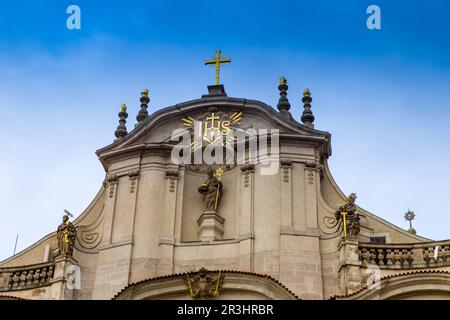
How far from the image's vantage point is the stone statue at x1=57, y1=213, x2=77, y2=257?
20.8 metres

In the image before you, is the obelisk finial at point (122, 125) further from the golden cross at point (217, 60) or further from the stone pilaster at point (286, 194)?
the stone pilaster at point (286, 194)

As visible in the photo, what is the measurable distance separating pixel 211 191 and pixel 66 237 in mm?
3937

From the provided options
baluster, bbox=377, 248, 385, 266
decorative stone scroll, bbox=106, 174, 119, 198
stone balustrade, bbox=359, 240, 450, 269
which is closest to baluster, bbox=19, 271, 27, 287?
decorative stone scroll, bbox=106, 174, 119, 198

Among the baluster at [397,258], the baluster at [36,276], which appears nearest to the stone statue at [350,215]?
the baluster at [397,258]

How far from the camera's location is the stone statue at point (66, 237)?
20.8 m

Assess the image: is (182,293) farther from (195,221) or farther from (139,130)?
(139,130)

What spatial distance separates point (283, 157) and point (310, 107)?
2129 millimetres

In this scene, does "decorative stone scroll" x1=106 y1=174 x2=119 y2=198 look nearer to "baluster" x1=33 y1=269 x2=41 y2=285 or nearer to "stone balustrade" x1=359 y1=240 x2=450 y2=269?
"baluster" x1=33 y1=269 x2=41 y2=285

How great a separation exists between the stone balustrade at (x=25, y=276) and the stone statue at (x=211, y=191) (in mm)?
4292

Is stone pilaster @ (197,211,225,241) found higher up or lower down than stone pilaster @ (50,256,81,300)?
higher up

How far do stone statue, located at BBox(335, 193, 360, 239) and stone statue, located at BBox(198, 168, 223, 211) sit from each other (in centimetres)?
333

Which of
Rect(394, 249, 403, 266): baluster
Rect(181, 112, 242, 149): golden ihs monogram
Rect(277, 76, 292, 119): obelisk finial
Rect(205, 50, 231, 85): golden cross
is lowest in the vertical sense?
Rect(394, 249, 403, 266): baluster

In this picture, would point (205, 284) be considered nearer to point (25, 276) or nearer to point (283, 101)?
point (25, 276)
